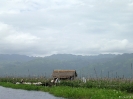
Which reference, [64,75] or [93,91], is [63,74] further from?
[93,91]

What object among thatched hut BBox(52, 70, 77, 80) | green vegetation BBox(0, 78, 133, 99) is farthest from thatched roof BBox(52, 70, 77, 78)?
green vegetation BBox(0, 78, 133, 99)

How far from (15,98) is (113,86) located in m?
15.4

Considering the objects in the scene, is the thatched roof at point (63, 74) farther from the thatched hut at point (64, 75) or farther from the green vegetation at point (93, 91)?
the green vegetation at point (93, 91)

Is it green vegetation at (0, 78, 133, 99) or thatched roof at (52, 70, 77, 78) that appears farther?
thatched roof at (52, 70, 77, 78)

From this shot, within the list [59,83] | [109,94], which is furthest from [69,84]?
[109,94]

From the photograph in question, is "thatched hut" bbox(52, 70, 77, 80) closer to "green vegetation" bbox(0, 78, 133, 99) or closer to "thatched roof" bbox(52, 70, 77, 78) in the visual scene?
"thatched roof" bbox(52, 70, 77, 78)

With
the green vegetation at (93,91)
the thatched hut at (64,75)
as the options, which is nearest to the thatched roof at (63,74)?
the thatched hut at (64,75)

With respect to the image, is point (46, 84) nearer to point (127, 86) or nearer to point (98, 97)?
point (127, 86)

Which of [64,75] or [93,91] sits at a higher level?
[64,75]

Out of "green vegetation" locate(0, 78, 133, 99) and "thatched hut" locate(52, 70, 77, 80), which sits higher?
"thatched hut" locate(52, 70, 77, 80)

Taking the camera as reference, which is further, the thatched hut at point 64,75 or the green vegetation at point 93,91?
the thatched hut at point 64,75

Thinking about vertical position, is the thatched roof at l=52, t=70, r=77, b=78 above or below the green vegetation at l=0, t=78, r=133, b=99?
above

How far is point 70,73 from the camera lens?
60406 mm

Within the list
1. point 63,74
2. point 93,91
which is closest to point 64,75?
point 63,74
